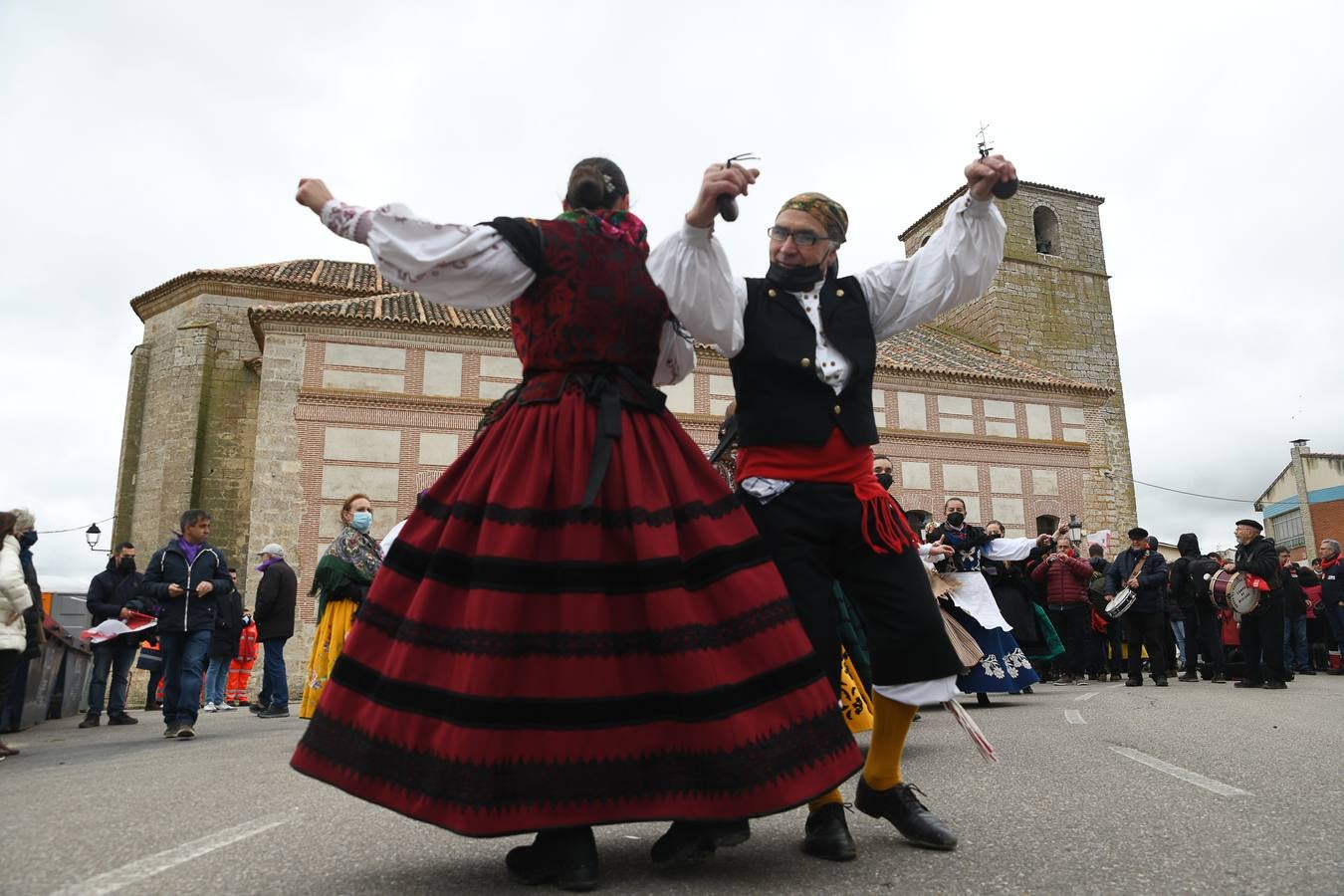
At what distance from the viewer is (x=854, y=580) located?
108 inches

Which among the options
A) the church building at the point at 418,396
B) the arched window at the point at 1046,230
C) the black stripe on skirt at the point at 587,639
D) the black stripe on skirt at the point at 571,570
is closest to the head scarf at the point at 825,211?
the black stripe on skirt at the point at 571,570

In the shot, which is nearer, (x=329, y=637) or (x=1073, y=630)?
(x=329, y=637)

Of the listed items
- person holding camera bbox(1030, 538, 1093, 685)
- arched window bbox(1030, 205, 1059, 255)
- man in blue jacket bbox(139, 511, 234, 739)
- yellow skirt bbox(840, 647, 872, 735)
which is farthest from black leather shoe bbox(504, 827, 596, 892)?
arched window bbox(1030, 205, 1059, 255)

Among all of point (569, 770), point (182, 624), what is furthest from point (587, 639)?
point (182, 624)

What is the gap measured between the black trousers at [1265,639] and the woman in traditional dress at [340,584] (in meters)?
9.13

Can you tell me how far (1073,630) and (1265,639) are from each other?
7.91 ft

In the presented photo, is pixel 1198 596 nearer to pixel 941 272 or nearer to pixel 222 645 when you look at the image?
pixel 941 272

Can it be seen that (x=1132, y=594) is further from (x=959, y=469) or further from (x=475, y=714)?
(x=959, y=469)

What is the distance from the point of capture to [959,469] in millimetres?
23609

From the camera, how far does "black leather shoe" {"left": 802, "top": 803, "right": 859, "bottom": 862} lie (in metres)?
2.41

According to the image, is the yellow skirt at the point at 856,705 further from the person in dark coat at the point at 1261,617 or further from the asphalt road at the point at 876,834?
the person in dark coat at the point at 1261,617

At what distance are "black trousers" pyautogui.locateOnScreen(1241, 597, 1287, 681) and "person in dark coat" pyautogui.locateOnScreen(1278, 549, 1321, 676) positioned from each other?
2.40 m

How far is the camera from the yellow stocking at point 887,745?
268cm

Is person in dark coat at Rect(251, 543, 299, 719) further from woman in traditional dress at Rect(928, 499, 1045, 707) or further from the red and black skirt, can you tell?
the red and black skirt
